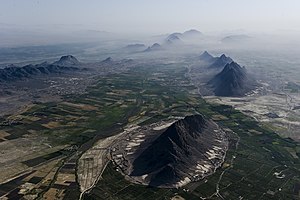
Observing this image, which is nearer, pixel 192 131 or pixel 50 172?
pixel 50 172

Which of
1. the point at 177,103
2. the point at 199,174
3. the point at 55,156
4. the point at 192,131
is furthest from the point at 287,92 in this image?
the point at 55,156

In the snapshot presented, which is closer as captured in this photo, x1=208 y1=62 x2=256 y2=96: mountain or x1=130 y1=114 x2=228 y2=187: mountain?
x1=130 y1=114 x2=228 y2=187: mountain

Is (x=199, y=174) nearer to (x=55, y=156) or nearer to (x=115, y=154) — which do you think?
(x=115, y=154)

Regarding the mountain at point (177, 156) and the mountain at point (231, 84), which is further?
the mountain at point (231, 84)

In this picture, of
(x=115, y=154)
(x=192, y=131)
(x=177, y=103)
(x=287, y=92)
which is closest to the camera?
(x=115, y=154)

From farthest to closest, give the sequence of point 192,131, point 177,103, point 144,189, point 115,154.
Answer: point 177,103 < point 192,131 < point 115,154 < point 144,189

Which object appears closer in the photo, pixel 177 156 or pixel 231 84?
pixel 177 156

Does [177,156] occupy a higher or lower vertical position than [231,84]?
higher
